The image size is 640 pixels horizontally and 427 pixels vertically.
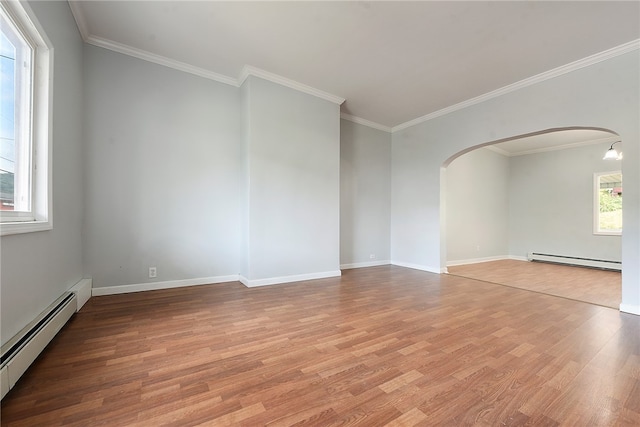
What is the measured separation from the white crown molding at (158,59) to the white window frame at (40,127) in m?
1.32

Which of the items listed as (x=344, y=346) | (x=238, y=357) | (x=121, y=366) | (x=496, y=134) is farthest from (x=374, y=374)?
(x=496, y=134)

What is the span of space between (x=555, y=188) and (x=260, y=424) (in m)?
8.52

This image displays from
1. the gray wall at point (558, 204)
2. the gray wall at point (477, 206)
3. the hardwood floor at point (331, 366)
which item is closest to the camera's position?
the hardwood floor at point (331, 366)

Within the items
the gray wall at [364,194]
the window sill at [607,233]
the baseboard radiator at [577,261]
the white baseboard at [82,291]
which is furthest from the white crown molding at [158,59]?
the window sill at [607,233]

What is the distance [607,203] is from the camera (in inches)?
237

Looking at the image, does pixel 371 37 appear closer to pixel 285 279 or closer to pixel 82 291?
pixel 285 279

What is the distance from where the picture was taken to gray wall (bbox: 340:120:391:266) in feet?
17.4

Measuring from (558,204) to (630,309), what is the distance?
4.76m

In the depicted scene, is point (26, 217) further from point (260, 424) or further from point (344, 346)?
point (344, 346)

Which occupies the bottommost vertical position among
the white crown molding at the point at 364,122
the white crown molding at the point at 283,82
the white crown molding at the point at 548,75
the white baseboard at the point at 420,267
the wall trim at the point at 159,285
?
the white baseboard at the point at 420,267

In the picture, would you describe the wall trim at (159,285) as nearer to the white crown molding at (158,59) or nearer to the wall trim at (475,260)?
the white crown molding at (158,59)

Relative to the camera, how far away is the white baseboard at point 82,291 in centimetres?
263

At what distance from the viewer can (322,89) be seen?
424 cm

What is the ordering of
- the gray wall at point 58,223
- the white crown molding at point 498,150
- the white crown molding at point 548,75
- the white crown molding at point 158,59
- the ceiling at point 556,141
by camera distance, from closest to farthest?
1. the gray wall at point 58,223
2. the white crown molding at point 548,75
3. the white crown molding at point 158,59
4. the ceiling at point 556,141
5. the white crown molding at point 498,150
